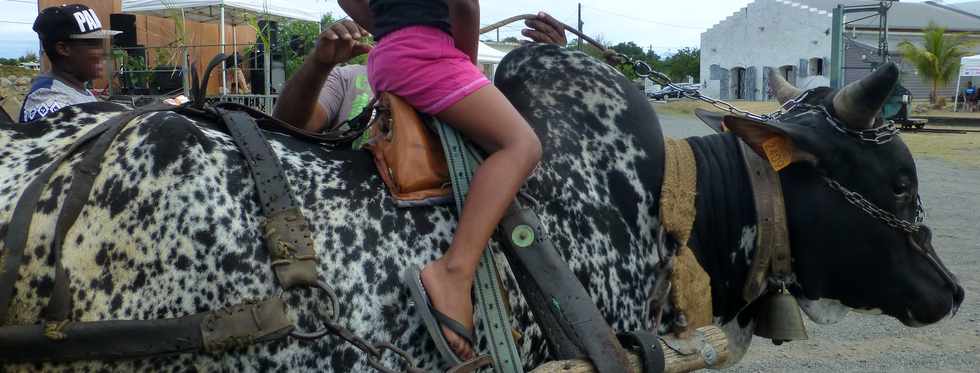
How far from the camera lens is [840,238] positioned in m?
3.07

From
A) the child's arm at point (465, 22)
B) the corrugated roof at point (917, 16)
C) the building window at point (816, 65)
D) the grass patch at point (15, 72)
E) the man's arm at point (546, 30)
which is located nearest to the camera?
the child's arm at point (465, 22)

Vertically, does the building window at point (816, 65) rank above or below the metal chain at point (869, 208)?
above

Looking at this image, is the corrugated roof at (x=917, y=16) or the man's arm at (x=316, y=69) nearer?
the man's arm at (x=316, y=69)

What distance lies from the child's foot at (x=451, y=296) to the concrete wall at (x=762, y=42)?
4192 centimetres

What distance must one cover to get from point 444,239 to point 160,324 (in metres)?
0.82

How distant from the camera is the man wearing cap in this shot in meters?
3.84

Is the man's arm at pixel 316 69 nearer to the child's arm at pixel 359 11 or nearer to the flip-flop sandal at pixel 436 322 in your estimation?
the child's arm at pixel 359 11

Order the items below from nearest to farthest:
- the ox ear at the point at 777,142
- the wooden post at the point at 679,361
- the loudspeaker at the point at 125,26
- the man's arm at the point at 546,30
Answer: the wooden post at the point at 679,361, the ox ear at the point at 777,142, the man's arm at the point at 546,30, the loudspeaker at the point at 125,26

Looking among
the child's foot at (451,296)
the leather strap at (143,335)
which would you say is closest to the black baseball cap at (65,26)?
the leather strap at (143,335)

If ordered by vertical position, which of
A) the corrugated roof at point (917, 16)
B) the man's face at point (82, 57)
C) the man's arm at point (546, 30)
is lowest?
the man's face at point (82, 57)

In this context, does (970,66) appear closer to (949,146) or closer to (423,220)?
(949,146)

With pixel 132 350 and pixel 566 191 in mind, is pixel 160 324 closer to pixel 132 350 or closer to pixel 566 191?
pixel 132 350

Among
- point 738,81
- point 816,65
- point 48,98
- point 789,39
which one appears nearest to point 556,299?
point 48,98

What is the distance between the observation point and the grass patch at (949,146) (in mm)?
15758
